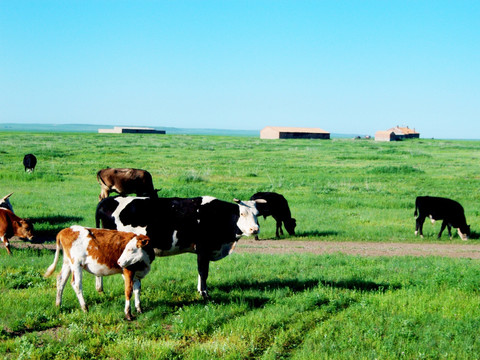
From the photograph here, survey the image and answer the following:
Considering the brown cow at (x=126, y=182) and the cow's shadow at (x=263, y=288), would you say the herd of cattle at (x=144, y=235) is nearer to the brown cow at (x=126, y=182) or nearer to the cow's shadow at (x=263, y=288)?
the cow's shadow at (x=263, y=288)

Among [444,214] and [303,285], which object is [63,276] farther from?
[444,214]

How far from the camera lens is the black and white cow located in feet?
28.0

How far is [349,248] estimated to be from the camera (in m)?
14.2

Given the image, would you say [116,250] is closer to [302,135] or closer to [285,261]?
[285,261]

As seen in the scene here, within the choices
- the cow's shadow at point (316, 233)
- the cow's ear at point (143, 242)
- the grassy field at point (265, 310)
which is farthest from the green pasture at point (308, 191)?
the cow's ear at point (143, 242)

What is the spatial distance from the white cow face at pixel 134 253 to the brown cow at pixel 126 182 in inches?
506

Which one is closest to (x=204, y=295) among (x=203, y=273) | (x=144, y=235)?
(x=203, y=273)

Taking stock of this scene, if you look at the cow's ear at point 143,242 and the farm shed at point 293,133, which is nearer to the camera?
the cow's ear at point 143,242

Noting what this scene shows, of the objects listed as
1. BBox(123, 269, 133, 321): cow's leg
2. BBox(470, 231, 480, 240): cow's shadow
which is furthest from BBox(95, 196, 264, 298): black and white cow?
BBox(470, 231, 480, 240): cow's shadow

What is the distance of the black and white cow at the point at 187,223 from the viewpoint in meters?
8.54

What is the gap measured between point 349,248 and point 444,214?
15.3 feet

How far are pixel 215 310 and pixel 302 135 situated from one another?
120489mm

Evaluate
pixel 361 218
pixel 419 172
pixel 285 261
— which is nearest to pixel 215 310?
pixel 285 261

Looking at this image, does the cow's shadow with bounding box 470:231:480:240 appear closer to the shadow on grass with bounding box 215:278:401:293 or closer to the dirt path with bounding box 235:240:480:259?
the dirt path with bounding box 235:240:480:259
